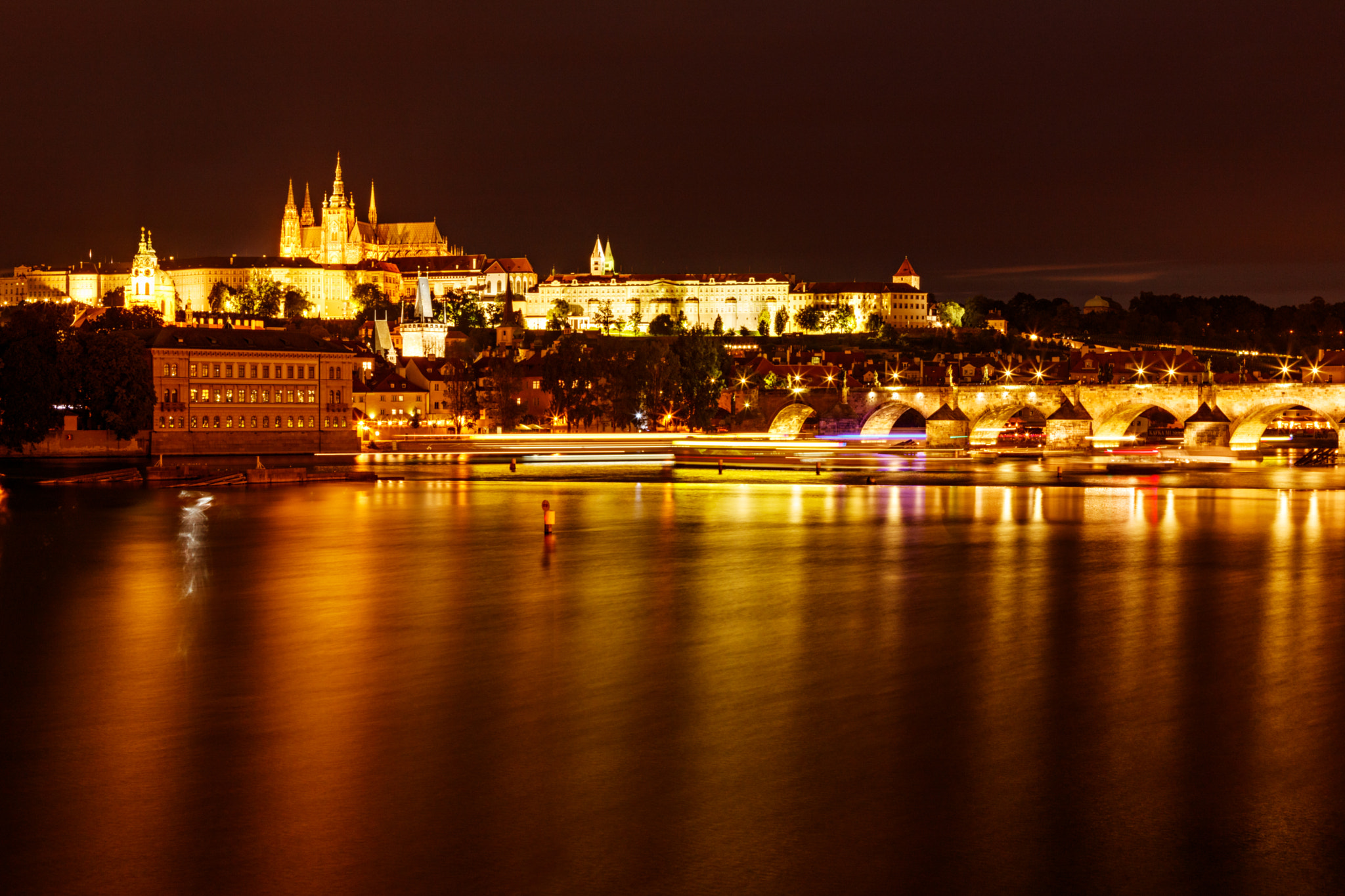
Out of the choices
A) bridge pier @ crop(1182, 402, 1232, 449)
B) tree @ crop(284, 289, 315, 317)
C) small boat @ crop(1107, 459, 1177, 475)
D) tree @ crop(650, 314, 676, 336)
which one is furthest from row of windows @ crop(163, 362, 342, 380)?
tree @ crop(284, 289, 315, 317)

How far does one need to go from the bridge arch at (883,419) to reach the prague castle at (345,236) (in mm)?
97853

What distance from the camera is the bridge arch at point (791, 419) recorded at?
6606 centimetres

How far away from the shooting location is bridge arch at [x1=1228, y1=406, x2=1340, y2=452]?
50.7 metres

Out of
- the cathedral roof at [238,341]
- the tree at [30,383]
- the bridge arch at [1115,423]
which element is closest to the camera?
the tree at [30,383]

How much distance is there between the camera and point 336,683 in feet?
44.8

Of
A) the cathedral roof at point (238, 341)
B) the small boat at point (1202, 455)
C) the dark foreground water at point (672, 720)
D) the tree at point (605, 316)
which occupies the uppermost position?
the tree at point (605, 316)

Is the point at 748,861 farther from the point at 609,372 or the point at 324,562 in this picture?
the point at 609,372

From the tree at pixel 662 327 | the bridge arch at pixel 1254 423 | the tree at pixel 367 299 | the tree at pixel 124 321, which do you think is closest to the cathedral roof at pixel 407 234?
the tree at pixel 367 299

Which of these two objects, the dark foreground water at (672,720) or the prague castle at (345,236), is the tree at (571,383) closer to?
the dark foreground water at (672,720)

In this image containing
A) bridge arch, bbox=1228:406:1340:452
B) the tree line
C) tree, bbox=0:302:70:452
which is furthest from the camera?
bridge arch, bbox=1228:406:1340:452

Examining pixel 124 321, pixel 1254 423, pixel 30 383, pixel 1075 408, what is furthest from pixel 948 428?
pixel 124 321

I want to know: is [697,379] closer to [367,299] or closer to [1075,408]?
[1075,408]

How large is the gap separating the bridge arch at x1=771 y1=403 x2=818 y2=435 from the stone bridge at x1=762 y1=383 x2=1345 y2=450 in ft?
0.11

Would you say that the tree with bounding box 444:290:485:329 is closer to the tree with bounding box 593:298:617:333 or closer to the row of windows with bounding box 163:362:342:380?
the tree with bounding box 593:298:617:333
